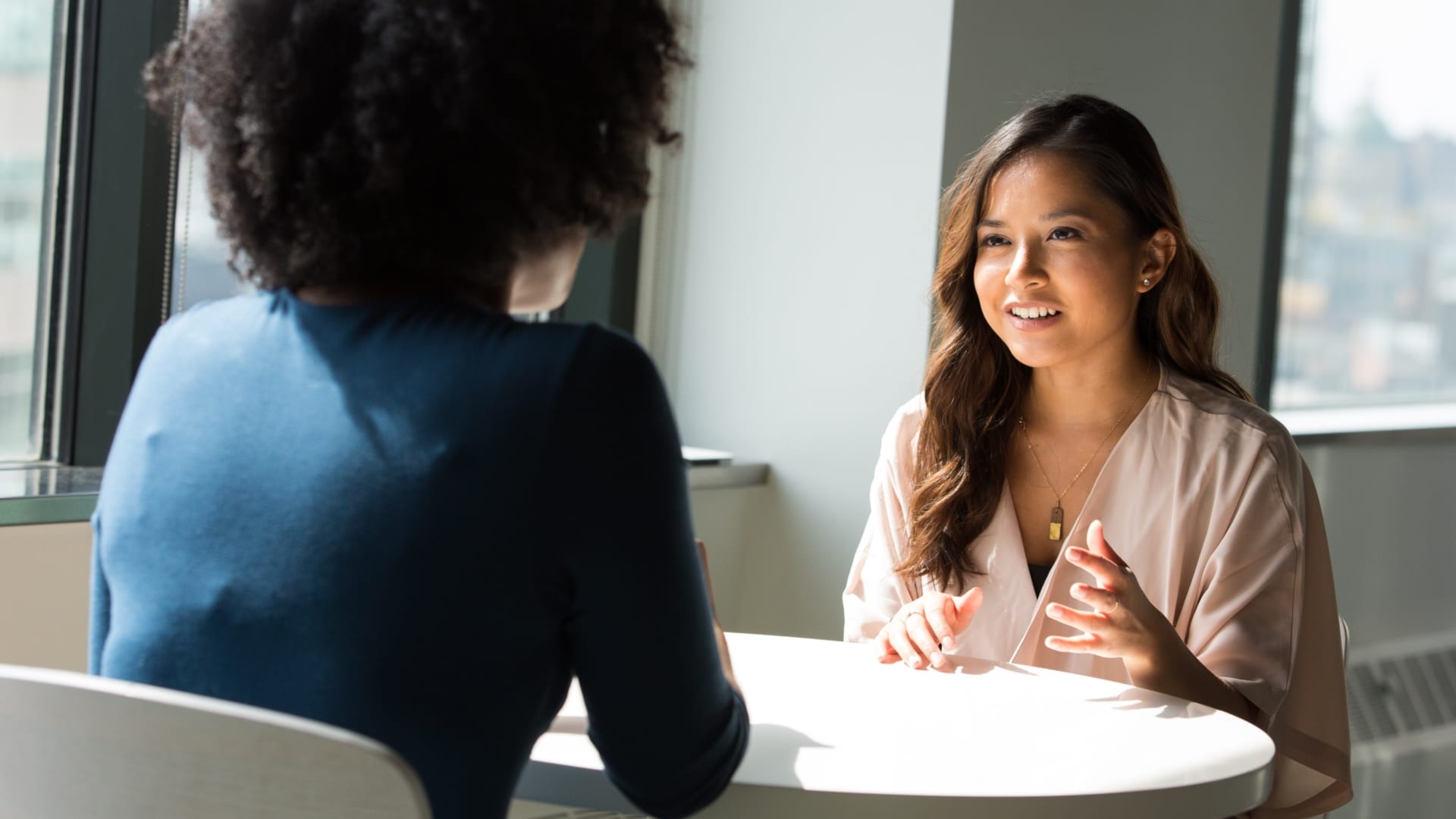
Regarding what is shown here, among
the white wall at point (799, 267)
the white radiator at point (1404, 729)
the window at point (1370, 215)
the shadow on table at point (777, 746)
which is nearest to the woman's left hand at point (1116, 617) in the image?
the shadow on table at point (777, 746)

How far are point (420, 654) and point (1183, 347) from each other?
158cm

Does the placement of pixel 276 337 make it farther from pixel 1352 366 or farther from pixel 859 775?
pixel 1352 366

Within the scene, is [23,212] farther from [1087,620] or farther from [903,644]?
[1087,620]

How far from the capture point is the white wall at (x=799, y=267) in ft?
9.01

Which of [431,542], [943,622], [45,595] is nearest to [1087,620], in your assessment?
[943,622]

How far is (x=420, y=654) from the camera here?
79cm

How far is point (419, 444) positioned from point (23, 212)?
5.63 feet

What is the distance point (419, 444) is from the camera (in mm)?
792

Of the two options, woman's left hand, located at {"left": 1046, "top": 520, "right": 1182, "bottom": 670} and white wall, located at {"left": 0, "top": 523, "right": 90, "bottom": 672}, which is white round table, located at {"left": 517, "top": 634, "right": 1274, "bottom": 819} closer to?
woman's left hand, located at {"left": 1046, "top": 520, "right": 1182, "bottom": 670}

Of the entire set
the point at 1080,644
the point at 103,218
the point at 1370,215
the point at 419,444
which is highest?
the point at 1370,215

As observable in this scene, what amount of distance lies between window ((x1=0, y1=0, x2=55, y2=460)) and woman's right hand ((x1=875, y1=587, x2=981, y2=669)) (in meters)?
1.47

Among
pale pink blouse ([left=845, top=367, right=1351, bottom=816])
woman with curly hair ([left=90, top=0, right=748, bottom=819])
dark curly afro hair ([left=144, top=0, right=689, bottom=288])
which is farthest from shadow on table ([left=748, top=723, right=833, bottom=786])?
pale pink blouse ([left=845, top=367, right=1351, bottom=816])

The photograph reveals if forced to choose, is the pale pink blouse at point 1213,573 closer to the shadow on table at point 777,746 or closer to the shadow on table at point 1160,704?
the shadow on table at point 1160,704

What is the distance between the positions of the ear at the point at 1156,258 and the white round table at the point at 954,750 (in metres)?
0.71
